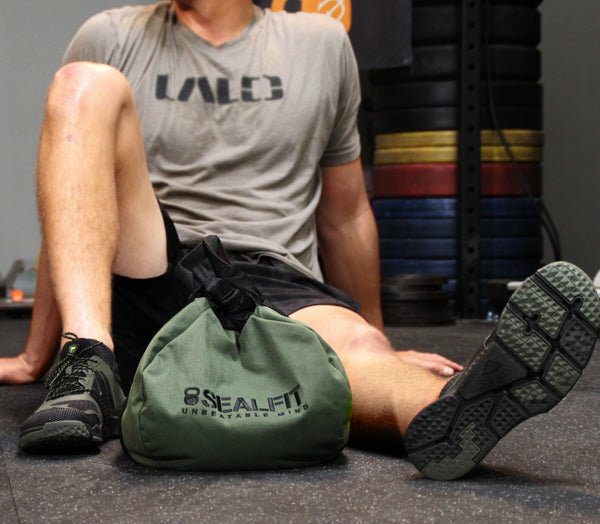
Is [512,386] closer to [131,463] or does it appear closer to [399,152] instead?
[131,463]

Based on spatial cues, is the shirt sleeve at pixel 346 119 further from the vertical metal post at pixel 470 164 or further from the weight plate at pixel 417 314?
the vertical metal post at pixel 470 164

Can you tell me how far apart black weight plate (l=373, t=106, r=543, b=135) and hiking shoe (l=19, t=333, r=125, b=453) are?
2.56 metres

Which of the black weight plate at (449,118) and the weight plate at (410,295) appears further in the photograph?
the black weight plate at (449,118)

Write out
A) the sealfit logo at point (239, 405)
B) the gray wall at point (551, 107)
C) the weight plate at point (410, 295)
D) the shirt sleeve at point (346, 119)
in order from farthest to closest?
the gray wall at point (551, 107), the weight plate at point (410, 295), the shirt sleeve at point (346, 119), the sealfit logo at point (239, 405)

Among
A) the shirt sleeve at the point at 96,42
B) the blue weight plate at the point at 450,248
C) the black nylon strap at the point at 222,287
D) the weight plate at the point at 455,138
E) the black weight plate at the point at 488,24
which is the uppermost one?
the black weight plate at the point at 488,24

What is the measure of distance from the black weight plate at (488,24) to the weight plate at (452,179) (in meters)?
0.54

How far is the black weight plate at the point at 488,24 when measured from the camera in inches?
130

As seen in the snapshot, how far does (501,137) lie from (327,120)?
6.65 ft

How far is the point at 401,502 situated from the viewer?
76cm

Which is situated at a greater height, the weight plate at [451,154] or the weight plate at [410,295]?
the weight plate at [451,154]

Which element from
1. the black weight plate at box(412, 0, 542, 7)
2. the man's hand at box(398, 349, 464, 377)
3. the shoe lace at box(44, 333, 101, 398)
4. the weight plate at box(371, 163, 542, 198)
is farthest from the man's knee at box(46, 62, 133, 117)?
the black weight plate at box(412, 0, 542, 7)

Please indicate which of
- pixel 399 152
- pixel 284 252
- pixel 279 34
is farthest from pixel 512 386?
pixel 399 152

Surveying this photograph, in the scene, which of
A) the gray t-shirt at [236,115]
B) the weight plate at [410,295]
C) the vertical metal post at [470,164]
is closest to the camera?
the gray t-shirt at [236,115]

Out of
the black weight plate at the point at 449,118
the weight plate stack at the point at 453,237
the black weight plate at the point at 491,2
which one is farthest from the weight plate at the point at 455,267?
the black weight plate at the point at 491,2
